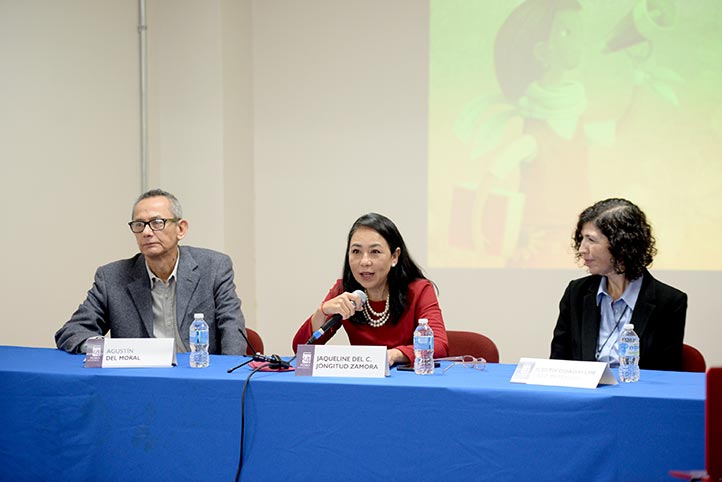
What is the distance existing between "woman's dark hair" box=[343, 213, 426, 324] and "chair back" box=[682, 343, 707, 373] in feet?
3.29

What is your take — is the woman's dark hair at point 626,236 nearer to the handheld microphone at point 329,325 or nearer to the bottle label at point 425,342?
the bottle label at point 425,342

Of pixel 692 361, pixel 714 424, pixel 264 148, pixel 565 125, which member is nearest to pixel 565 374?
pixel 714 424

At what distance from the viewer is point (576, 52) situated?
13.1 feet

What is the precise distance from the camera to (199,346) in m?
2.28

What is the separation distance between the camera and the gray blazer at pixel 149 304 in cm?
275

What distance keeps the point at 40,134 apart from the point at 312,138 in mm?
1627

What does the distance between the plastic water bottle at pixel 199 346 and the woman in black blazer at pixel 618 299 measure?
4.24 feet

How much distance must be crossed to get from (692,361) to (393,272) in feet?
3.70

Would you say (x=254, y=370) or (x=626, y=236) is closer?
(x=254, y=370)

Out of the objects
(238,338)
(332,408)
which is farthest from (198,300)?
(332,408)

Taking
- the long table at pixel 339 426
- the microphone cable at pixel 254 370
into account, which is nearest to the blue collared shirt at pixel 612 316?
the long table at pixel 339 426

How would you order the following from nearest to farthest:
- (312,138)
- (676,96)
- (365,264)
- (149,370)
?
(149,370), (365,264), (676,96), (312,138)

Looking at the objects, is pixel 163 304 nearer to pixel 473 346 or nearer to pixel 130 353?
pixel 130 353

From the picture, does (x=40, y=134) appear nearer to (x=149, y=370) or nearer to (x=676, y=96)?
(x=149, y=370)
